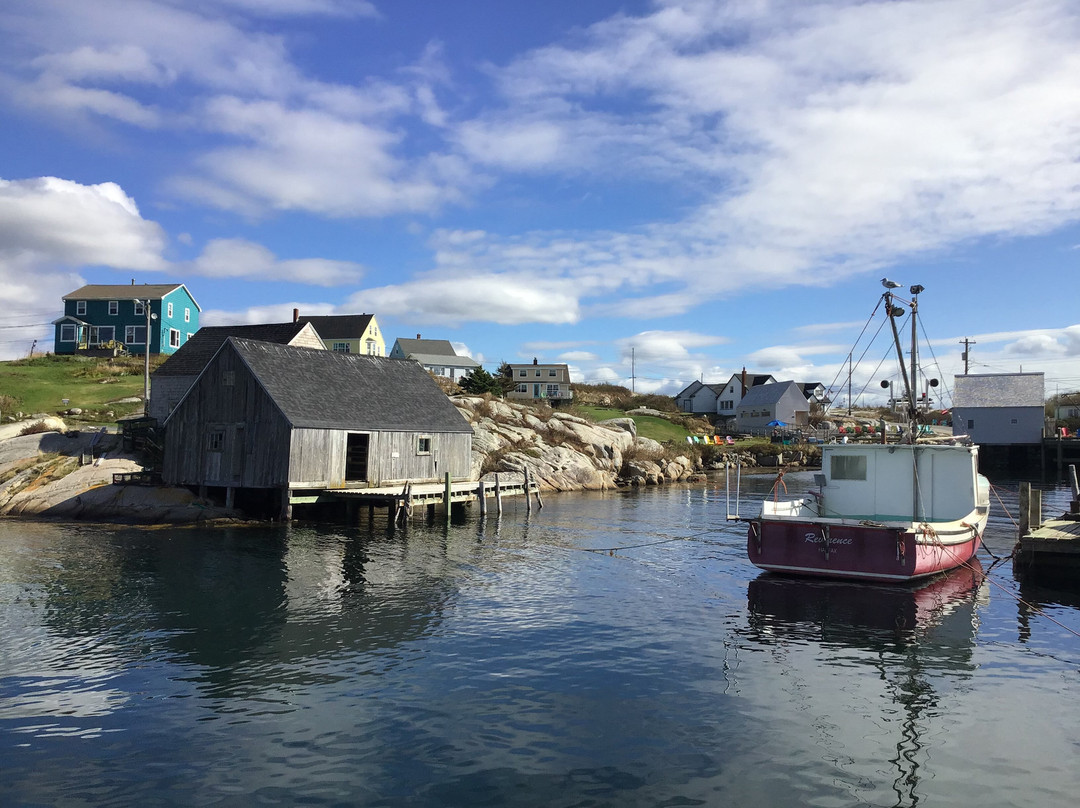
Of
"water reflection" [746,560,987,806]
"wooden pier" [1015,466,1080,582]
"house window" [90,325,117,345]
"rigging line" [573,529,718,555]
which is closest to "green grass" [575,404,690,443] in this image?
"rigging line" [573,529,718,555]

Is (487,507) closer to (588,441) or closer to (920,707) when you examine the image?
(588,441)

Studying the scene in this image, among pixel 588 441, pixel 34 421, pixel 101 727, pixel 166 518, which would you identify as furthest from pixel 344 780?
pixel 588 441

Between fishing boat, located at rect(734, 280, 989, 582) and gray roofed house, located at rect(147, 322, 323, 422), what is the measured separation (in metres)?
36.6

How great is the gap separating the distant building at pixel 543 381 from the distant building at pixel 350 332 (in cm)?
2046

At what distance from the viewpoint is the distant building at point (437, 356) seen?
104625 millimetres

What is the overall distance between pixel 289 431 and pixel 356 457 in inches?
289

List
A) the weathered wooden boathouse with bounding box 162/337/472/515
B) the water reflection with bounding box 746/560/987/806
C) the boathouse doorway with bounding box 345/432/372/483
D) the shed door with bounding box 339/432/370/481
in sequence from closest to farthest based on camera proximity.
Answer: the water reflection with bounding box 746/560/987/806, the weathered wooden boathouse with bounding box 162/337/472/515, the boathouse doorway with bounding box 345/432/372/483, the shed door with bounding box 339/432/370/481

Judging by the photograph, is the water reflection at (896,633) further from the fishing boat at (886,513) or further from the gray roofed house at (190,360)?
the gray roofed house at (190,360)

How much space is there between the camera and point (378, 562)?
2819cm

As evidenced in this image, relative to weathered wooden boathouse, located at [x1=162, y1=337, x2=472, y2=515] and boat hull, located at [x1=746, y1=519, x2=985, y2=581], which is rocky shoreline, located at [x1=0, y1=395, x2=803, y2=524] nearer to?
weathered wooden boathouse, located at [x1=162, y1=337, x2=472, y2=515]

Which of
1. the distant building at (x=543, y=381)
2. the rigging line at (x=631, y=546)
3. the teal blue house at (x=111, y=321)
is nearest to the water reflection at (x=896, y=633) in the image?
the rigging line at (x=631, y=546)

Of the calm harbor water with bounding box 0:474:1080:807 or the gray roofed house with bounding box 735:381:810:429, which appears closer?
the calm harbor water with bounding box 0:474:1080:807

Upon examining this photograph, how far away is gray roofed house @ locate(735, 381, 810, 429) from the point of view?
354 ft

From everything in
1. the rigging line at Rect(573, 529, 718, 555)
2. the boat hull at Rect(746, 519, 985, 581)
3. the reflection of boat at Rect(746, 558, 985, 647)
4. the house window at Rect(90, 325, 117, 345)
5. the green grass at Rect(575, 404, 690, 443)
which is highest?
the house window at Rect(90, 325, 117, 345)
